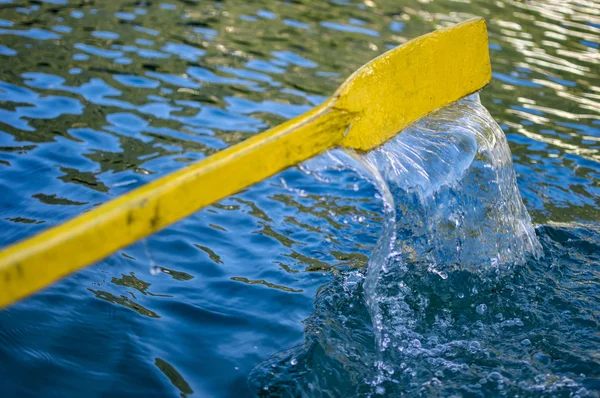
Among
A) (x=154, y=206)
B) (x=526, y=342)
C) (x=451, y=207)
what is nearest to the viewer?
(x=154, y=206)

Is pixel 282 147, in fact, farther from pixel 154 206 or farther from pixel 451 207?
pixel 451 207

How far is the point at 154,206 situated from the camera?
1831 millimetres

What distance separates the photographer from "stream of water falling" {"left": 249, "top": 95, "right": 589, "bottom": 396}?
254 cm

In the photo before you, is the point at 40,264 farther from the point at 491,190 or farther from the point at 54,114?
the point at 54,114

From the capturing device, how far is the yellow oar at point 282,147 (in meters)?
1.63

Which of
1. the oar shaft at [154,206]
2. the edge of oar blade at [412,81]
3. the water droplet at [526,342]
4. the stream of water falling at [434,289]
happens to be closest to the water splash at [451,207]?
the stream of water falling at [434,289]

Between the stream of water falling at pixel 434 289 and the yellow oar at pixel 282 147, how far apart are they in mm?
146

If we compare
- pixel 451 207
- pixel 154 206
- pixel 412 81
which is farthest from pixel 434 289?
pixel 154 206

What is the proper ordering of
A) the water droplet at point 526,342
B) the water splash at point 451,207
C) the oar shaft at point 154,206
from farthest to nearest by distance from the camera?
the water splash at point 451,207 → the water droplet at point 526,342 → the oar shaft at point 154,206

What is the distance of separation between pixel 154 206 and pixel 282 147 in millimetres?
485

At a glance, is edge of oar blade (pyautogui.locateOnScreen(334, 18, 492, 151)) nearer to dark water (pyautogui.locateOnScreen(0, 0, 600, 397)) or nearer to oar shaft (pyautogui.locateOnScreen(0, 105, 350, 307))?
oar shaft (pyautogui.locateOnScreen(0, 105, 350, 307))

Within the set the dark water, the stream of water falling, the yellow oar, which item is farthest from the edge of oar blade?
the dark water

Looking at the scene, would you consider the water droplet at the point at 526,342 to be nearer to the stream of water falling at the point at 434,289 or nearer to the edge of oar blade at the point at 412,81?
the stream of water falling at the point at 434,289

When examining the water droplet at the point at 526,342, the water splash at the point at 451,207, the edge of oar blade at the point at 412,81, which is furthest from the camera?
the water splash at the point at 451,207
